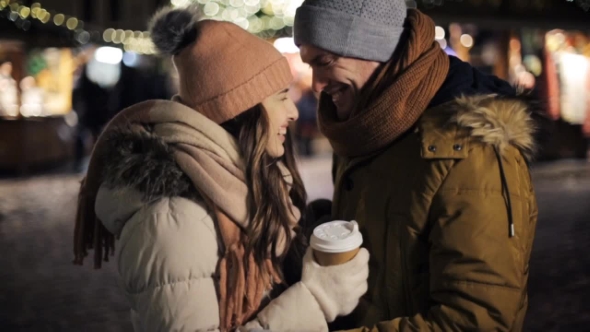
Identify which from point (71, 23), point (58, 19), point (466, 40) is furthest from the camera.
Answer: point (466, 40)

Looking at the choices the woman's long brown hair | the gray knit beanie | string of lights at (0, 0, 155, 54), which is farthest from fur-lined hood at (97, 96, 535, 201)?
string of lights at (0, 0, 155, 54)

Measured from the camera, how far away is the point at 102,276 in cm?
671

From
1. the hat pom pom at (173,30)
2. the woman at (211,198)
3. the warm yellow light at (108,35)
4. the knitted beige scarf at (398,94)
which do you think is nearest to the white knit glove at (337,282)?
the woman at (211,198)

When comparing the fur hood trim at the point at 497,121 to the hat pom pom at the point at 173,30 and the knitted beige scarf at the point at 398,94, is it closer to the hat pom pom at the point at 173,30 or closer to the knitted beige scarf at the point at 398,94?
the knitted beige scarf at the point at 398,94

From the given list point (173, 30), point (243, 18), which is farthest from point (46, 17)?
point (173, 30)

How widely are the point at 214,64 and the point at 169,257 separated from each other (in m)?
0.68

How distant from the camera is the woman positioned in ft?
6.30

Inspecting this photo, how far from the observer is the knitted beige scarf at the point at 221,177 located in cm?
200

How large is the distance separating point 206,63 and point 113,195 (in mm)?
533

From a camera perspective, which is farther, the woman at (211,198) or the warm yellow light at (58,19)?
the warm yellow light at (58,19)

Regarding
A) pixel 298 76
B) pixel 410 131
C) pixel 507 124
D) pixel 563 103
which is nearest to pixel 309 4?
pixel 410 131

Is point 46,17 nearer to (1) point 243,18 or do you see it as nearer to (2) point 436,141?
(1) point 243,18

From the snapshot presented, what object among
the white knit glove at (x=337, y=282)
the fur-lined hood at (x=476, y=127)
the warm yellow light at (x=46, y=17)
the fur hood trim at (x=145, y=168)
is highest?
the fur-lined hood at (x=476, y=127)

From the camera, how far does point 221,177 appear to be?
6.68 feet
